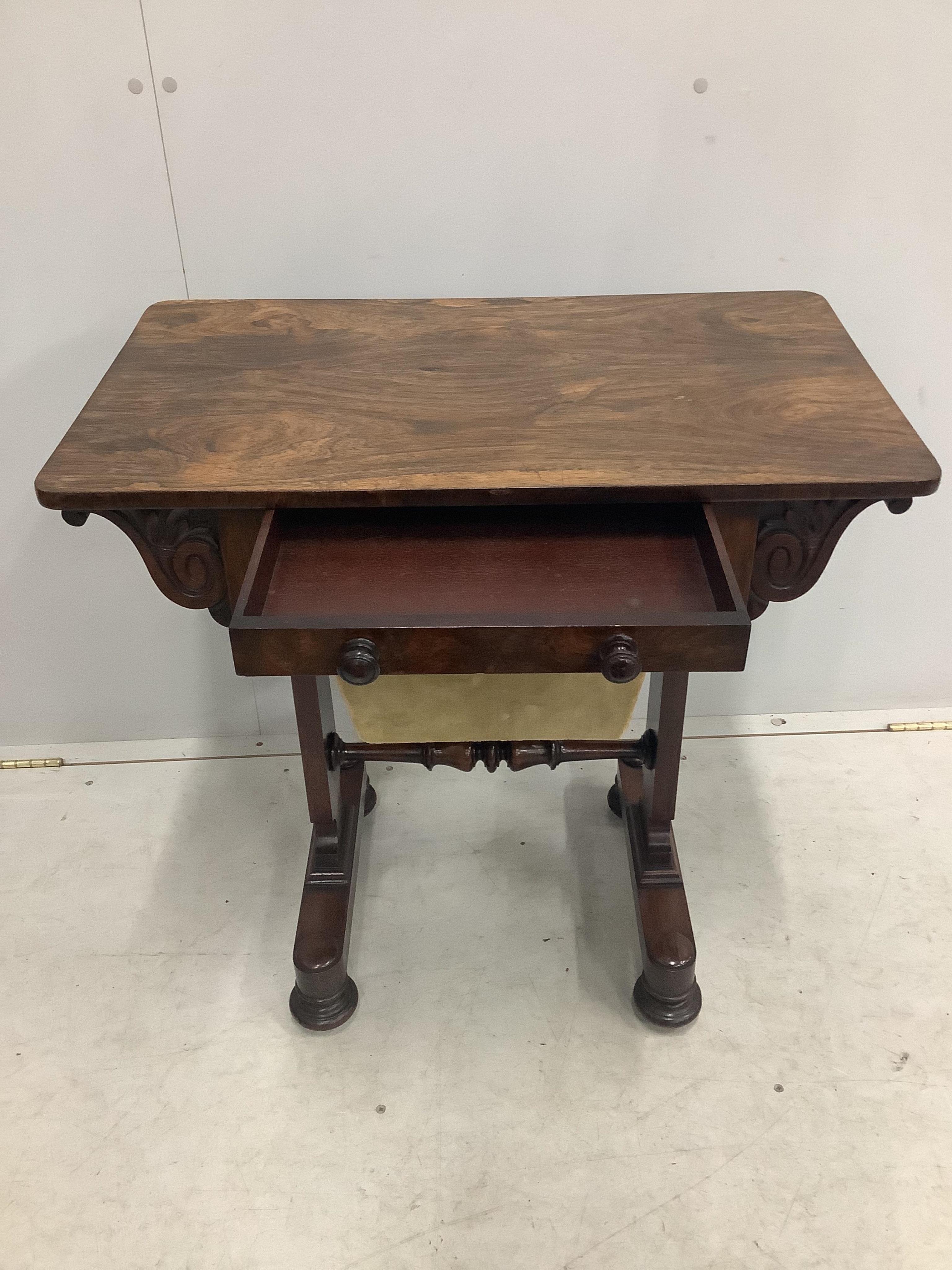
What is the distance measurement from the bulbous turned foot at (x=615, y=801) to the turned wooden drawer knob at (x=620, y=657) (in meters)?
0.89

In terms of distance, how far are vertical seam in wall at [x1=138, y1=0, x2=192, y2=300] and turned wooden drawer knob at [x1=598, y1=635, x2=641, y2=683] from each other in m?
1.01

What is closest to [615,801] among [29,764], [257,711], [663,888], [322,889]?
[663,888]

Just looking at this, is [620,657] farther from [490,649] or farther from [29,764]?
[29,764]

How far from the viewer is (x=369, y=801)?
196cm

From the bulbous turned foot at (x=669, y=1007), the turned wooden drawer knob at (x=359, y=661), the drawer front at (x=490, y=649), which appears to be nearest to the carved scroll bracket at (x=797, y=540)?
the drawer front at (x=490, y=649)

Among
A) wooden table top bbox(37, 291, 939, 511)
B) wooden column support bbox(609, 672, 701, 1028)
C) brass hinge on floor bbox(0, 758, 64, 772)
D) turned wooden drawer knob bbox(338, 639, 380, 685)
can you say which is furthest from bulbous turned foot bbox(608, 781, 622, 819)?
brass hinge on floor bbox(0, 758, 64, 772)

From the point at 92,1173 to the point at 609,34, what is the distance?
1734mm

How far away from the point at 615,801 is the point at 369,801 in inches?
18.0

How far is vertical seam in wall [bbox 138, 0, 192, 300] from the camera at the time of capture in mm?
1483

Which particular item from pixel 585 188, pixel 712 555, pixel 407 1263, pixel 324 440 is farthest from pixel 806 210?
pixel 407 1263

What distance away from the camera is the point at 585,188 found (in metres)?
1.62

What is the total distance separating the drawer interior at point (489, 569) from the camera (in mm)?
1063

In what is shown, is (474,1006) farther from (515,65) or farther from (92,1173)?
(515,65)

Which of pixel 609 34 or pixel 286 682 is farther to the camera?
pixel 286 682
